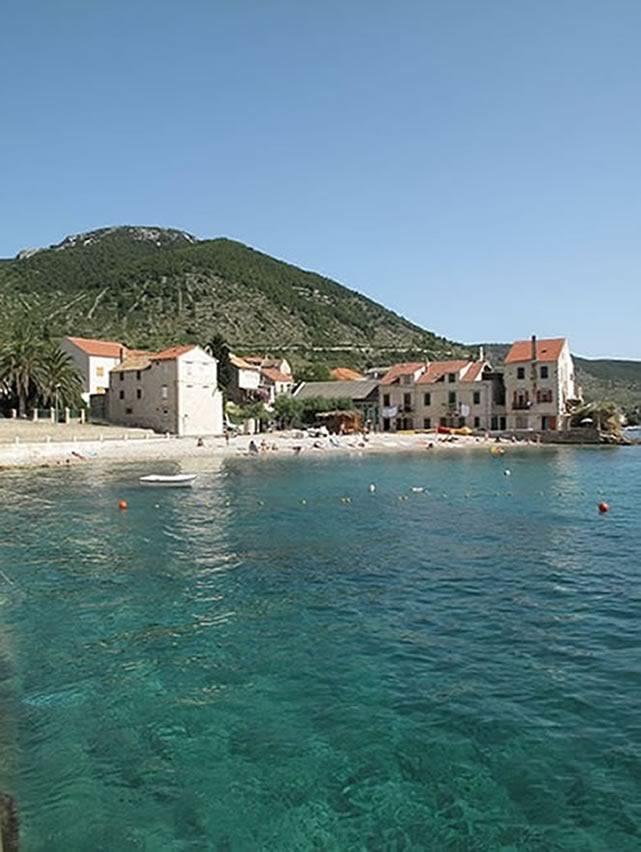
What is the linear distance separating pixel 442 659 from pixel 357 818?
553 cm

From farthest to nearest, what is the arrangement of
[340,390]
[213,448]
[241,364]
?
[241,364], [340,390], [213,448]

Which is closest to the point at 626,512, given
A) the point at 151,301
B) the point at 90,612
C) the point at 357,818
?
the point at 90,612

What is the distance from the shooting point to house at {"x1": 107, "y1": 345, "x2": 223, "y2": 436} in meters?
→ 81.8

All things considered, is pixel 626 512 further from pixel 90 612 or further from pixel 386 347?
pixel 386 347

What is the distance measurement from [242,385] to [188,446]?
4055cm

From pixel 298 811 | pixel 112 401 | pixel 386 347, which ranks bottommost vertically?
pixel 298 811

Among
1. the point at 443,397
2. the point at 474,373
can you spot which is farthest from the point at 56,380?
the point at 474,373

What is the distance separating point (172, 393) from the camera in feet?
268

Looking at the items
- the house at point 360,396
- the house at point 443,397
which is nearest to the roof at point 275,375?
the house at point 360,396

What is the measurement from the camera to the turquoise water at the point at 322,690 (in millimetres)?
8695

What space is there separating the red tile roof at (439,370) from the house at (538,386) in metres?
5.97

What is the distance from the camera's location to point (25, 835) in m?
8.27

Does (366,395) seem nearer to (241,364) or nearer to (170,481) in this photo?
(241,364)

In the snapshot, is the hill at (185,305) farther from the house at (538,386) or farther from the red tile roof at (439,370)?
the house at (538,386)
